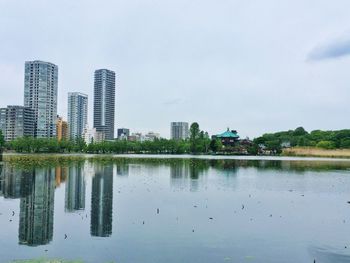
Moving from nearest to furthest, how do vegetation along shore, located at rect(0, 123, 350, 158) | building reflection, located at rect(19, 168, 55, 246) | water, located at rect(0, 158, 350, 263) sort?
water, located at rect(0, 158, 350, 263)
building reflection, located at rect(19, 168, 55, 246)
vegetation along shore, located at rect(0, 123, 350, 158)

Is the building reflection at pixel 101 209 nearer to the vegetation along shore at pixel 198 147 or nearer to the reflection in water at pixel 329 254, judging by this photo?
the reflection in water at pixel 329 254

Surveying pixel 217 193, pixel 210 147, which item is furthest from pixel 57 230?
pixel 210 147

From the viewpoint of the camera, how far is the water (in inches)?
683

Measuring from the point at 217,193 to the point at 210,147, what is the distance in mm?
135005

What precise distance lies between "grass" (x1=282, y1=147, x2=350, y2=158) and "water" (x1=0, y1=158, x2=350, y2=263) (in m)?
144

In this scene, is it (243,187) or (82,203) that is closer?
(82,203)

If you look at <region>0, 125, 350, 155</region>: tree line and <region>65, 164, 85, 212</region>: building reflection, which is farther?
<region>0, 125, 350, 155</region>: tree line

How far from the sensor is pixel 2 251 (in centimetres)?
1703

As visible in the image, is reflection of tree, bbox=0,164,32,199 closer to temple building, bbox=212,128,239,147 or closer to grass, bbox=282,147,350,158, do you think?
temple building, bbox=212,128,239,147

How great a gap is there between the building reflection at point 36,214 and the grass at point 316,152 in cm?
15686

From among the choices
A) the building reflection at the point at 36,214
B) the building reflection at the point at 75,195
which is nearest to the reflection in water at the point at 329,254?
the building reflection at the point at 36,214

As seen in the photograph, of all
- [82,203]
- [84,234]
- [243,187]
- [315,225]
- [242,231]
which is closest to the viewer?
[84,234]

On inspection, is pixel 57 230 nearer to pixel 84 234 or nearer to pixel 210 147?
pixel 84 234

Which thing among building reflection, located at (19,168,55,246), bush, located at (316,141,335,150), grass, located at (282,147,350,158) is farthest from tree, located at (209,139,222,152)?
building reflection, located at (19,168,55,246)
